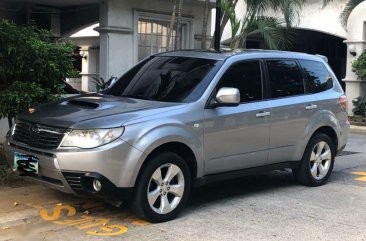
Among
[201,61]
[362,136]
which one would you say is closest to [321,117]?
[201,61]

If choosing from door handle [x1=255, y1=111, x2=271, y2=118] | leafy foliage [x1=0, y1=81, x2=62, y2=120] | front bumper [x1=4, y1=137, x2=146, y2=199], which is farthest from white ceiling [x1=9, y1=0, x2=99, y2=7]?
front bumper [x1=4, y1=137, x2=146, y2=199]

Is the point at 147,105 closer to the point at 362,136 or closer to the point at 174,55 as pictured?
the point at 174,55

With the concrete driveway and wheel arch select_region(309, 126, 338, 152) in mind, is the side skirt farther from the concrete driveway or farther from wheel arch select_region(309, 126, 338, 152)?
wheel arch select_region(309, 126, 338, 152)

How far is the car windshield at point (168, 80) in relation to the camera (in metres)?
6.19

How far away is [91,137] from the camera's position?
5.28 m

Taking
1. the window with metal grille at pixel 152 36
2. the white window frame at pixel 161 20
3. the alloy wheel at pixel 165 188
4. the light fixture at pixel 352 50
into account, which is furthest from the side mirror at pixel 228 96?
the light fixture at pixel 352 50

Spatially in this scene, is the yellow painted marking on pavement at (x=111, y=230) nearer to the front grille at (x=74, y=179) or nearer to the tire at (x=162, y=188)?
the tire at (x=162, y=188)

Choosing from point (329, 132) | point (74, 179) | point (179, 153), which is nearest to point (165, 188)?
point (179, 153)

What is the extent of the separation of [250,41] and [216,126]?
19.5 meters

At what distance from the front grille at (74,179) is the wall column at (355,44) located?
1457cm

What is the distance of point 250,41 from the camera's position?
82.0ft

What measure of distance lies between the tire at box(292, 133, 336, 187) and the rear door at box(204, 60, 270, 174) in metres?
0.96

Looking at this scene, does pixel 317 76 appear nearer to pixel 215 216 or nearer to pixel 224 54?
pixel 224 54

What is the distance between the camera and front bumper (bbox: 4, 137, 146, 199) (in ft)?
17.1
